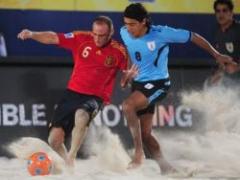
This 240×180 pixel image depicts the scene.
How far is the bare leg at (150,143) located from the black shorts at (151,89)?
7 centimetres

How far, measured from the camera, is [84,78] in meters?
8.78

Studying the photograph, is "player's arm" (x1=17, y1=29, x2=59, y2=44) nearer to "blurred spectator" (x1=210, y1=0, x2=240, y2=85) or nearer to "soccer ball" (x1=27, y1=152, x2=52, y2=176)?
"soccer ball" (x1=27, y1=152, x2=52, y2=176)

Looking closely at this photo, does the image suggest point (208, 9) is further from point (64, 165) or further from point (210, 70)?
point (64, 165)

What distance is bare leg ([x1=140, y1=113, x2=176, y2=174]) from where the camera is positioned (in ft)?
28.1

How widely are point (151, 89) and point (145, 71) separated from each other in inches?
7.6

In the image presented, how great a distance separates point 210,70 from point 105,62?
2.03 meters

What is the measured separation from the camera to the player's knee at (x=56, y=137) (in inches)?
337

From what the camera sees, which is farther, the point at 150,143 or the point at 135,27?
the point at 150,143

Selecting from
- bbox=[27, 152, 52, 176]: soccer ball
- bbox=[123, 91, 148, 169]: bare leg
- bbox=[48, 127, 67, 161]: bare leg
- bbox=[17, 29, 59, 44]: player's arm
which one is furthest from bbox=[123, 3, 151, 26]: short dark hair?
bbox=[27, 152, 52, 176]: soccer ball

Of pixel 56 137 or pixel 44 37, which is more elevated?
pixel 44 37

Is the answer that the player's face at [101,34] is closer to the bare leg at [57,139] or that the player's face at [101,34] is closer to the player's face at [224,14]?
the bare leg at [57,139]

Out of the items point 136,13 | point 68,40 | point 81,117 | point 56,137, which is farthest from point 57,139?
point 136,13

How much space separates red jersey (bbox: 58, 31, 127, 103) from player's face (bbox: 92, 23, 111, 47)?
9 cm

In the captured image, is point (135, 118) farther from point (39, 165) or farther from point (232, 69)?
point (232, 69)
